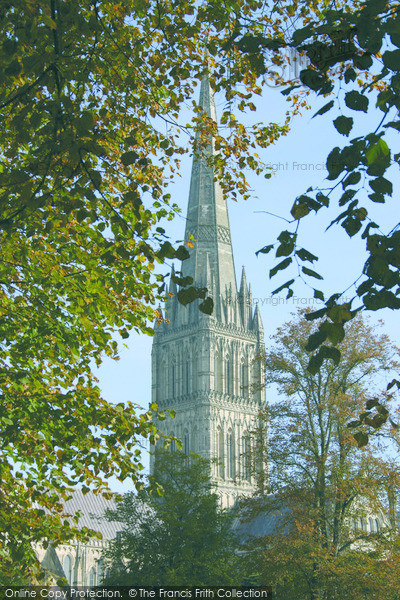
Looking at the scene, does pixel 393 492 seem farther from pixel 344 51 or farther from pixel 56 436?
pixel 344 51

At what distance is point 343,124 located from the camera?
5.50 metres

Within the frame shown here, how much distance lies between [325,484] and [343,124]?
23.4 meters

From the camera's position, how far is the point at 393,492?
26516 mm

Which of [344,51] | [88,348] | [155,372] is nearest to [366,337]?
[88,348]

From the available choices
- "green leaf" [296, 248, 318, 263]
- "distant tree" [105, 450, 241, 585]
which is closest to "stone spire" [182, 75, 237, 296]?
"distant tree" [105, 450, 241, 585]

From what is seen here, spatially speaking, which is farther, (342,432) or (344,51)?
(342,432)

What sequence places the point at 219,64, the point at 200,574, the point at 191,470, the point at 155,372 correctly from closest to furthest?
the point at 219,64
the point at 200,574
the point at 191,470
the point at 155,372

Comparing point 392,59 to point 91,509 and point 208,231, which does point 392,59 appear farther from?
point 208,231

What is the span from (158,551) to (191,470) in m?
4.08

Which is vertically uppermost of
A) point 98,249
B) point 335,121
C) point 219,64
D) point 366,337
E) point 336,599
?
point 366,337

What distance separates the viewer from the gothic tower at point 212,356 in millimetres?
75062

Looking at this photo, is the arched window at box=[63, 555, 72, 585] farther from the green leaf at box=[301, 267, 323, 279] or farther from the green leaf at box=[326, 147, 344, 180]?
the green leaf at box=[326, 147, 344, 180]

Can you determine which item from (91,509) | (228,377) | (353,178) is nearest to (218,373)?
(228,377)

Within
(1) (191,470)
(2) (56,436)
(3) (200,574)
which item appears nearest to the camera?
(2) (56,436)
